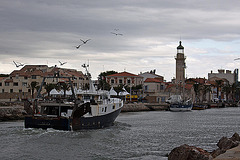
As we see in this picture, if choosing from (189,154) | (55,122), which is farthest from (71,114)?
(189,154)

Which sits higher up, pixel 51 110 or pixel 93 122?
pixel 51 110

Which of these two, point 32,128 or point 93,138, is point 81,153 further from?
point 32,128

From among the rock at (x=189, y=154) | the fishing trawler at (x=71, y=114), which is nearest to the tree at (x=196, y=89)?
the fishing trawler at (x=71, y=114)

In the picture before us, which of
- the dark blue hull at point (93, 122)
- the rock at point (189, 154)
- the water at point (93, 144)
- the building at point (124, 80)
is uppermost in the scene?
the building at point (124, 80)

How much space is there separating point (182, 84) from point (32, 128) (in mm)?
100374

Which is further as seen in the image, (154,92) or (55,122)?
(154,92)

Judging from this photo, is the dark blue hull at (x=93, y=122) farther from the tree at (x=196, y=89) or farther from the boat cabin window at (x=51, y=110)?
the tree at (x=196, y=89)

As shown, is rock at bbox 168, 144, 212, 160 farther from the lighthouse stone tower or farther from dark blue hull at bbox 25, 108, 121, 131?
the lighthouse stone tower

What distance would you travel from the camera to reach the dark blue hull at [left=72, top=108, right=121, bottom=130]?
39.0m

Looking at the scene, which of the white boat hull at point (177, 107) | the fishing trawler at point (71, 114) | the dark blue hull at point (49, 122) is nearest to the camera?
the dark blue hull at point (49, 122)

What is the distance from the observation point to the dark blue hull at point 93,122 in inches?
1537

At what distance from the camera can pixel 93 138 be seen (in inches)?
1431

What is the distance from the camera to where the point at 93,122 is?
138 ft

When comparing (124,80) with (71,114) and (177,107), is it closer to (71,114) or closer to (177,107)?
(177,107)
